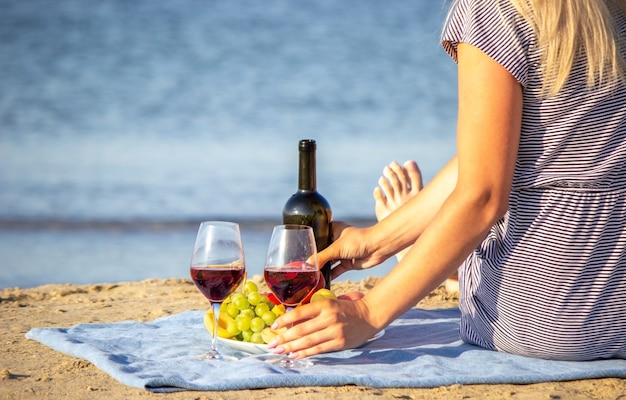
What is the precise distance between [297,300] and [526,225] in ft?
2.51

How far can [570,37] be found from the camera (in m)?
2.58

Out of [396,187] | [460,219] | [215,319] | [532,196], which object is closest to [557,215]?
[532,196]

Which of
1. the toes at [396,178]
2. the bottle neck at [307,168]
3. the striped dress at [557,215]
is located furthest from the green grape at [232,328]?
the toes at [396,178]

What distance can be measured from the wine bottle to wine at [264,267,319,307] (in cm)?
71

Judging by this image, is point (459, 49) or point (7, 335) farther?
point (7, 335)

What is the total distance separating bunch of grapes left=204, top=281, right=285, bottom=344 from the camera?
2900 mm

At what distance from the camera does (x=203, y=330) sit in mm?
3496

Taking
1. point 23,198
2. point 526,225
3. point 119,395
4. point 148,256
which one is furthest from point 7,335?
point 23,198

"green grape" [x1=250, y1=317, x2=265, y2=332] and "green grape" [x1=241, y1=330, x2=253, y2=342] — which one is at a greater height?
"green grape" [x1=250, y1=317, x2=265, y2=332]

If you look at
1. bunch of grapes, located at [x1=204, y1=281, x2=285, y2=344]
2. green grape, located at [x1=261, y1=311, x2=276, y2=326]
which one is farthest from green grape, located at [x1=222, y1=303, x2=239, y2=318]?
green grape, located at [x1=261, y1=311, x2=276, y2=326]

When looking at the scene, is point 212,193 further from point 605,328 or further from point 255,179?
point 605,328

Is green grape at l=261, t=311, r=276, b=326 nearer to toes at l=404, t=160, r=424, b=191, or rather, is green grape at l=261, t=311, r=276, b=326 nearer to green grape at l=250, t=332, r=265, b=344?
green grape at l=250, t=332, r=265, b=344

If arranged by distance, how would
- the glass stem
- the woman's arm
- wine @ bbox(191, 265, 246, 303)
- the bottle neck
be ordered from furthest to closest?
1. the bottle neck
2. the glass stem
3. wine @ bbox(191, 265, 246, 303)
4. the woman's arm

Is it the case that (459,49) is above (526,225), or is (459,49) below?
above
